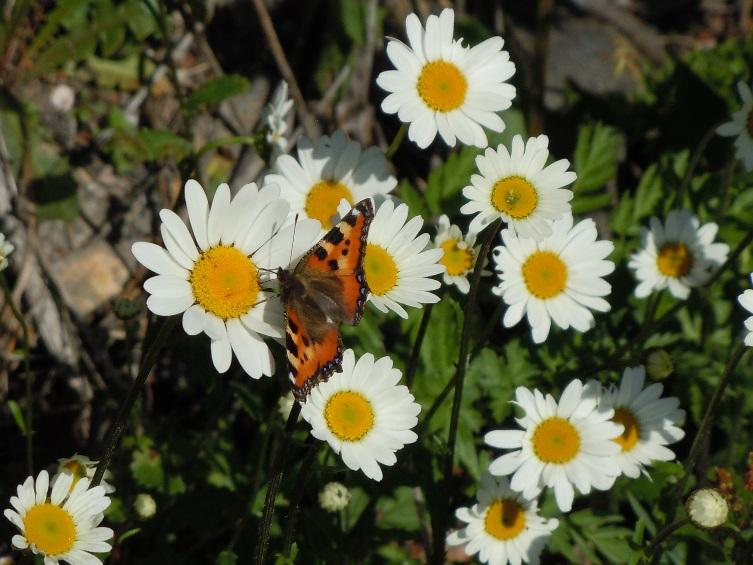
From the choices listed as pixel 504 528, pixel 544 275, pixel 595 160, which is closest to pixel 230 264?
A: pixel 544 275

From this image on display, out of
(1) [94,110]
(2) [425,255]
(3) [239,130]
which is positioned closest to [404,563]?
(2) [425,255]

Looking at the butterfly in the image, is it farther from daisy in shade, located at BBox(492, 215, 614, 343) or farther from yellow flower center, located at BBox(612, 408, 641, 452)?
yellow flower center, located at BBox(612, 408, 641, 452)

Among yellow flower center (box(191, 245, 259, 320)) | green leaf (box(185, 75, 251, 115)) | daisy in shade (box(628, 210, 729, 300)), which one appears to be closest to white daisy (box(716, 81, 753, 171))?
daisy in shade (box(628, 210, 729, 300))

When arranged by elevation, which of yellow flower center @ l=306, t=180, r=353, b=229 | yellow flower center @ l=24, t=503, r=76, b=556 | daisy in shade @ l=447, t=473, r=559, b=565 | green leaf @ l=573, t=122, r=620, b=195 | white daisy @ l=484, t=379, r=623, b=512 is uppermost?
green leaf @ l=573, t=122, r=620, b=195

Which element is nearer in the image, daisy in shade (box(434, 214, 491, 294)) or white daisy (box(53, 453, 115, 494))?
white daisy (box(53, 453, 115, 494))

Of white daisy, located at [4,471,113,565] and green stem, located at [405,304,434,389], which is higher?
green stem, located at [405,304,434,389]

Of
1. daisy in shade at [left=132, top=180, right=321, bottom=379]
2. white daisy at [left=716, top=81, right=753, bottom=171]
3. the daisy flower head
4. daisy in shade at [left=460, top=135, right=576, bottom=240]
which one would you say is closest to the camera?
daisy in shade at [left=132, top=180, right=321, bottom=379]

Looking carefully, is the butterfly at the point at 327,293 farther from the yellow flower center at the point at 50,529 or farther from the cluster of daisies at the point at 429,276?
the yellow flower center at the point at 50,529
